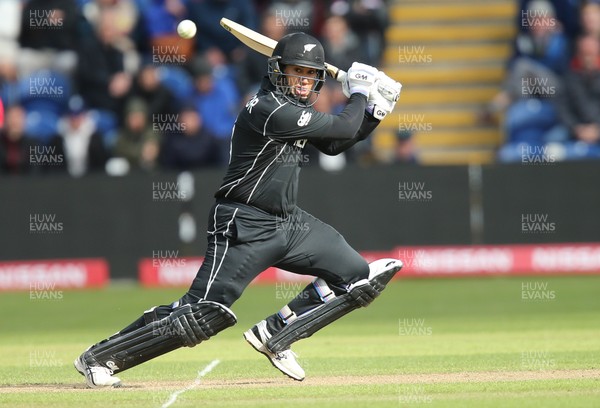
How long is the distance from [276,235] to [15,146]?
30.3 feet

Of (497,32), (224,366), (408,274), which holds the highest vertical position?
(497,32)

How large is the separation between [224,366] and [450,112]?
9.88 meters

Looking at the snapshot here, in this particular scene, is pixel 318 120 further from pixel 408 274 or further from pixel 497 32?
pixel 497 32

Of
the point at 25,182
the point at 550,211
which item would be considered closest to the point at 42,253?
the point at 25,182

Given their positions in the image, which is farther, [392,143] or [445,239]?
[392,143]

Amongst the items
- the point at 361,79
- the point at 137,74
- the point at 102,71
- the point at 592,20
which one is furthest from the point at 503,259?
the point at 361,79

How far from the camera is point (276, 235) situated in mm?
7633

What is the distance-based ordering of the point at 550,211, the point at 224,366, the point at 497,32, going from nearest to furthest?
the point at 224,366 → the point at 550,211 → the point at 497,32

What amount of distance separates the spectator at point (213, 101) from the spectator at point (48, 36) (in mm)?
2355

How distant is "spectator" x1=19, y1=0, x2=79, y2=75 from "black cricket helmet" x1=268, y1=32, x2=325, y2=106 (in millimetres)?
10379

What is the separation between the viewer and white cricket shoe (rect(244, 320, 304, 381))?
7.93 m

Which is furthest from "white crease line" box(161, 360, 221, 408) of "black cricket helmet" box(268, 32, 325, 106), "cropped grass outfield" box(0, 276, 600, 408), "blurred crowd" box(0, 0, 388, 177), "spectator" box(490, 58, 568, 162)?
"spectator" box(490, 58, 568, 162)

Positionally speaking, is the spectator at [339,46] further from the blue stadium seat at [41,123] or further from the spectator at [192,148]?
the blue stadium seat at [41,123]

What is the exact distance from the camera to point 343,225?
14852 millimetres
